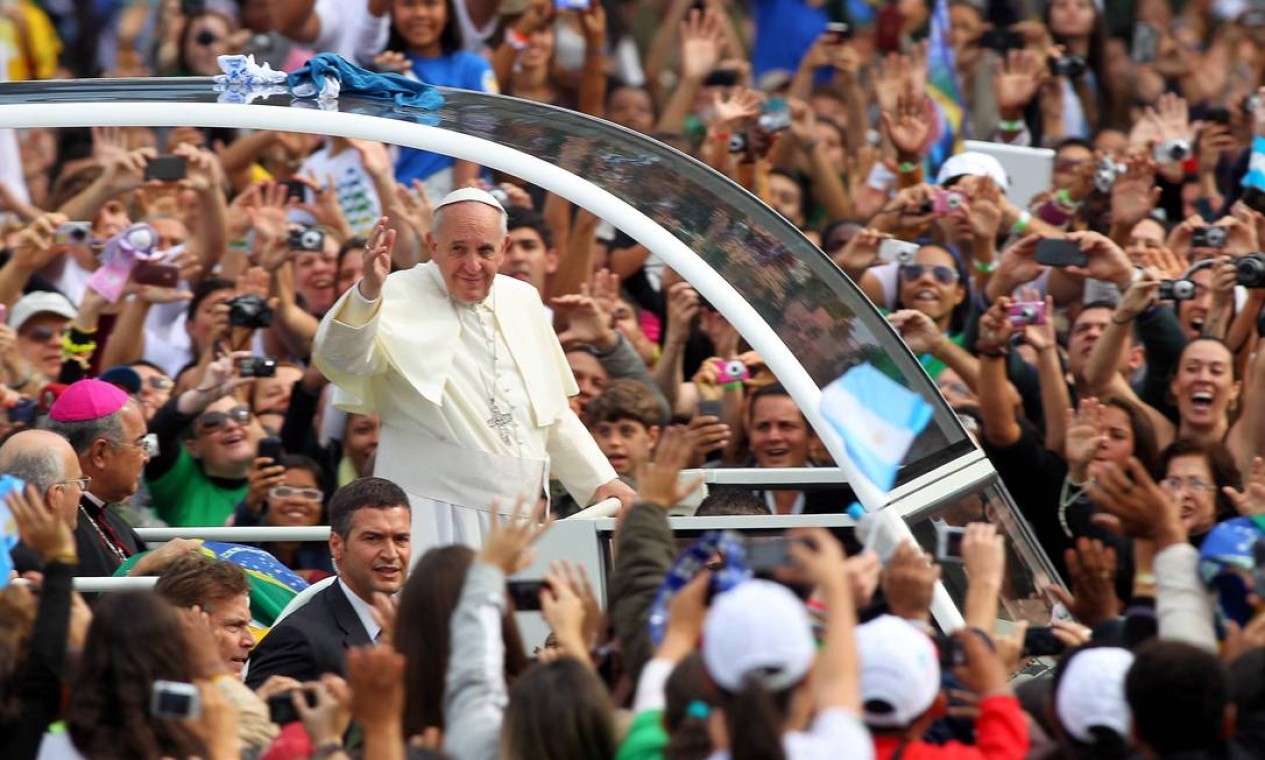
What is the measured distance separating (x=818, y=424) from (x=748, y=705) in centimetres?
192

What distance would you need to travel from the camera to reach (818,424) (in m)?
6.11

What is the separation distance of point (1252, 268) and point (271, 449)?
3608 mm

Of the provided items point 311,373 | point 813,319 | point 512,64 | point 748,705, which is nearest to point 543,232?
point 311,373

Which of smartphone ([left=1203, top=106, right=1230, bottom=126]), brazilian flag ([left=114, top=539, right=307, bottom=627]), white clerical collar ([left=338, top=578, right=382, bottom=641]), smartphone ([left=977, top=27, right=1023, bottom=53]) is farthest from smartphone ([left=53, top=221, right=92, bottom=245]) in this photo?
smartphone ([left=1203, top=106, right=1230, bottom=126])

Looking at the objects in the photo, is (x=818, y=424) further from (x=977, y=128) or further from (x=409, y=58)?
(x=977, y=128)

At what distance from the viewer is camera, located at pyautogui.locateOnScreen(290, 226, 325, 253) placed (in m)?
9.16

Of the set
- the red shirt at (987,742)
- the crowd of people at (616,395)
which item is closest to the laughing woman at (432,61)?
the crowd of people at (616,395)

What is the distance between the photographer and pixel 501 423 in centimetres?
704

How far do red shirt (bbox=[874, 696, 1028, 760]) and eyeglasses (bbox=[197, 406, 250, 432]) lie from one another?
13.6ft

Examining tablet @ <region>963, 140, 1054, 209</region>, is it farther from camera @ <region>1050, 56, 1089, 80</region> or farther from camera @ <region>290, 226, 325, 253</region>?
camera @ <region>290, 226, 325, 253</region>

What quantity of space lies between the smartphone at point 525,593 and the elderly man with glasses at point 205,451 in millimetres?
2988

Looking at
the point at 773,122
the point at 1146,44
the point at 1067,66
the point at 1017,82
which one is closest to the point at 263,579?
the point at 773,122

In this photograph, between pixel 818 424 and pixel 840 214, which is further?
pixel 840 214

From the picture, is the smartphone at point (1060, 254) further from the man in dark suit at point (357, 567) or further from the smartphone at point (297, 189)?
the smartphone at point (297, 189)
